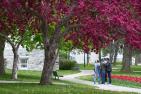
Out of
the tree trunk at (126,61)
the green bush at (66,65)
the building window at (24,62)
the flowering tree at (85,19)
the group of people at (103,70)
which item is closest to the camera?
the flowering tree at (85,19)

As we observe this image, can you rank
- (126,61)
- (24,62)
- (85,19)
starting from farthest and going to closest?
(126,61) < (24,62) < (85,19)

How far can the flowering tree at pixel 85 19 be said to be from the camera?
62.5ft

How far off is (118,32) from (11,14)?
497 centimetres

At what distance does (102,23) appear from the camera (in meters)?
20.0

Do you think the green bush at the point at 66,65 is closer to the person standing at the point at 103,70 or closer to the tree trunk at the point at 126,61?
the tree trunk at the point at 126,61

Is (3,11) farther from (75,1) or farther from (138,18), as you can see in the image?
(138,18)

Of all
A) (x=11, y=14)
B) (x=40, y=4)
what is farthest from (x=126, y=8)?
(x=11, y=14)

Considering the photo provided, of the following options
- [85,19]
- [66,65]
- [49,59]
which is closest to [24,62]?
[66,65]

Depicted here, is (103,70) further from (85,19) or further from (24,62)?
(24,62)

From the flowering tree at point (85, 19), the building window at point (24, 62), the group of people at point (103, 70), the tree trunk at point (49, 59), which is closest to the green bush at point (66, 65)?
the building window at point (24, 62)

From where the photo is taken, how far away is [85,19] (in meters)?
20.8

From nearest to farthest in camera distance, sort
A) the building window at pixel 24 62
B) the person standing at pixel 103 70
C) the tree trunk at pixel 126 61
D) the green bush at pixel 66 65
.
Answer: the person standing at pixel 103 70, the building window at pixel 24 62, the tree trunk at pixel 126 61, the green bush at pixel 66 65

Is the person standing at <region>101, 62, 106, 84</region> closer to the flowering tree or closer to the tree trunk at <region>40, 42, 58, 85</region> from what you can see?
the flowering tree

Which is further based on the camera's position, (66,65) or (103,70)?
(66,65)
